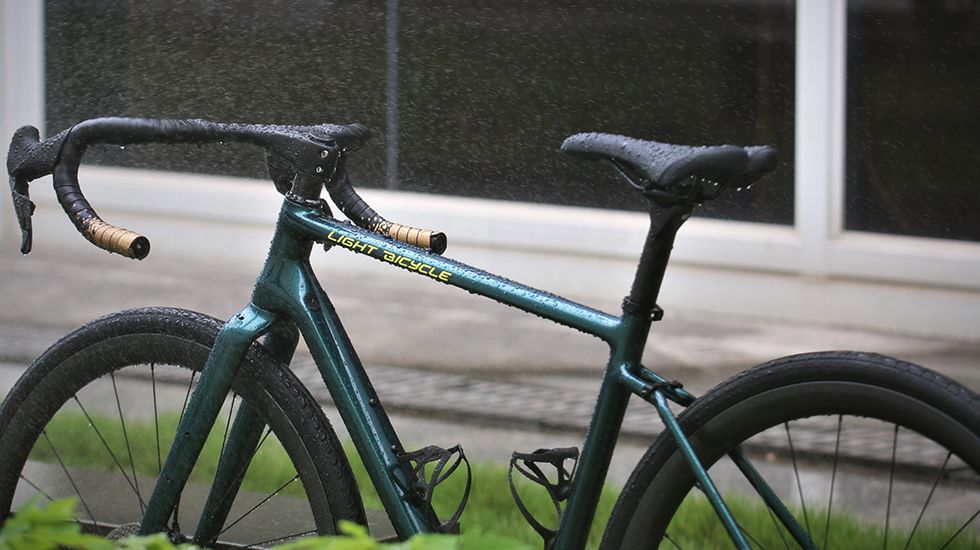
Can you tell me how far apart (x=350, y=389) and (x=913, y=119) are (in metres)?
4.95

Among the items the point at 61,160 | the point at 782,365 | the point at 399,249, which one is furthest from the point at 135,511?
the point at 782,365

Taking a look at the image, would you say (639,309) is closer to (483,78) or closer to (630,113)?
(630,113)

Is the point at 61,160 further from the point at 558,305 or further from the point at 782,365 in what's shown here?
the point at 782,365

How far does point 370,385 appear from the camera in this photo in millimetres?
2475

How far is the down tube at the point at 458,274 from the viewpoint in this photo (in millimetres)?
2201

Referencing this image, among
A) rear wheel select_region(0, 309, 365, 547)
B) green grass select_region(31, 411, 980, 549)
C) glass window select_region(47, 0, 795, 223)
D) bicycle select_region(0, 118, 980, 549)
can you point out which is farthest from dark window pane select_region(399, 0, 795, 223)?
bicycle select_region(0, 118, 980, 549)

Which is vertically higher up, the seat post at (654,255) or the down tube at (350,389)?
the seat post at (654,255)

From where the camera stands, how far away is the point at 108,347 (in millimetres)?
2623

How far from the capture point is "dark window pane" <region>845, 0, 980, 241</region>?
6664 mm

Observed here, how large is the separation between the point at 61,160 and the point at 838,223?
4.90m

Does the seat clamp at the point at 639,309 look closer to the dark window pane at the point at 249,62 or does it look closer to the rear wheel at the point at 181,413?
the rear wheel at the point at 181,413

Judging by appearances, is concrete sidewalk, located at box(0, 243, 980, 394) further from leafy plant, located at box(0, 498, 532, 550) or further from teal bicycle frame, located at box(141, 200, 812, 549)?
leafy plant, located at box(0, 498, 532, 550)

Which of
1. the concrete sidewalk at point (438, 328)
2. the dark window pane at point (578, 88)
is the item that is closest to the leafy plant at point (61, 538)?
the concrete sidewalk at point (438, 328)

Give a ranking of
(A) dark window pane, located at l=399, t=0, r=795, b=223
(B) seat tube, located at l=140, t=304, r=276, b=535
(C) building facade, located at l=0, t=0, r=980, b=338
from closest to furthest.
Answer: (B) seat tube, located at l=140, t=304, r=276, b=535, (C) building facade, located at l=0, t=0, r=980, b=338, (A) dark window pane, located at l=399, t=0, r=795, b=223
